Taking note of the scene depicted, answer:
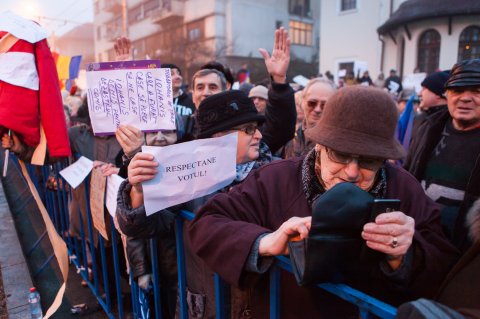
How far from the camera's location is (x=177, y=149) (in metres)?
1.67

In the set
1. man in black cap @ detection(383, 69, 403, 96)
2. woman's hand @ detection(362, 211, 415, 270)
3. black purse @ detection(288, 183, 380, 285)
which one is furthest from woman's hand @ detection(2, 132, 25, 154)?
man in black cap @ detection(383, 69, 403, 96)

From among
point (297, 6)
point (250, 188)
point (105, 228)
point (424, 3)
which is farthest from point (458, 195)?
point (297, 6)

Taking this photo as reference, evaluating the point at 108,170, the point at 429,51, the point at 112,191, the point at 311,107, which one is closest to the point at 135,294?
the point at 112,191

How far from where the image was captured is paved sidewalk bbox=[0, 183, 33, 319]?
2.90m

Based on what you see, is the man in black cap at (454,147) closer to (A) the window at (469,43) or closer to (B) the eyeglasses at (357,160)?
(B) the eyeglasses at (357,160)

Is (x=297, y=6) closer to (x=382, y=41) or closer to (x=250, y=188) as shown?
(x=382, y=41)

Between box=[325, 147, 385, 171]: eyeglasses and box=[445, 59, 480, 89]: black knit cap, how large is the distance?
1506 mm

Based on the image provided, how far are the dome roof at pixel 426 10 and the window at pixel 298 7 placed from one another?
692 inches

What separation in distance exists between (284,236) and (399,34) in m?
21.4

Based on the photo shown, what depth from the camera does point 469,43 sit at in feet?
56.9

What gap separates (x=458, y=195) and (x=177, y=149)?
185 centimetres

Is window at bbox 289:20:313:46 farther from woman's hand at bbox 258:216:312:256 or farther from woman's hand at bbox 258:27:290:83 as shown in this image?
woman's hand at bbox 258:216:312:256

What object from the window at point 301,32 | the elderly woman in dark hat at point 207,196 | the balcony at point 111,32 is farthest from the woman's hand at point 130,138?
the balcony at point 111,32

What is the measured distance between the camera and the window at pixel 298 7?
35781mm
